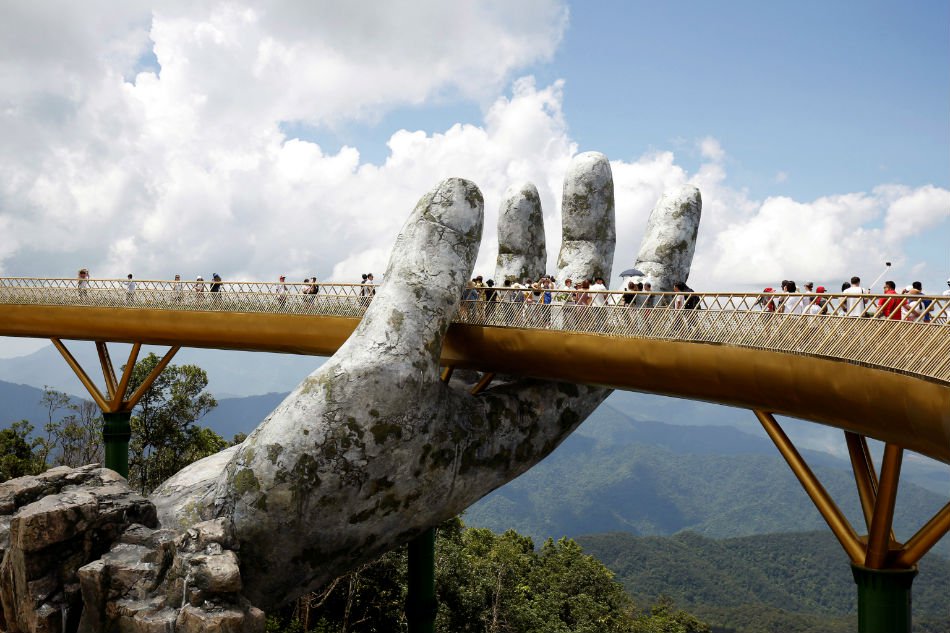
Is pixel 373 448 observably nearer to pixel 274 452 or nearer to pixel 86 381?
pixel 274 452

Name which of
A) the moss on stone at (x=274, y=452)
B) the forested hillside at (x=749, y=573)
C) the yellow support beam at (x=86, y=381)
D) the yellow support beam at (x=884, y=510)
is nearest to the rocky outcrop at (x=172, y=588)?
the moss on stone at (x=274, y=452)

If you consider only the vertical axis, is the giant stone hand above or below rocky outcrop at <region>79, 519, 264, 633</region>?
above

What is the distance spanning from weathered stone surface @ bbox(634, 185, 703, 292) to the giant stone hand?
4.89 meters

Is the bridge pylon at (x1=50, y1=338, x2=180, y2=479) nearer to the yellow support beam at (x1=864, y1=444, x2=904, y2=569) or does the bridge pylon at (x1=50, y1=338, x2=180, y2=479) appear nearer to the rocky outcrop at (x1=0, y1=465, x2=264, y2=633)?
the rocky outcrop at (x1=0, y1=465, x2=264, y2=633)

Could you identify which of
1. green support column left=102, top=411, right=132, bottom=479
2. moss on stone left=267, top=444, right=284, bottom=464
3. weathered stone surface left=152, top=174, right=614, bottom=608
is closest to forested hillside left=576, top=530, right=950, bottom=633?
green support column left=102, top=411, right=132, bottom=479

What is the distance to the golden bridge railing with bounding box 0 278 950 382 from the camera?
8602 millimetres

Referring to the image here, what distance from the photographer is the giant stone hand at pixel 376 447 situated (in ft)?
44.1

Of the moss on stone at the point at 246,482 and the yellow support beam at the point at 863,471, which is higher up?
the yellow support beam at the point at 863,471

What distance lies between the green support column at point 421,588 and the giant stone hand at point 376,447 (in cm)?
342

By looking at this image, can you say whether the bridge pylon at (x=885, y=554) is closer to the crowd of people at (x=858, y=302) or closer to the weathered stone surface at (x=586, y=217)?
the crowd of people at (x=858, y=302)

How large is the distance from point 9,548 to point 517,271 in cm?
1258

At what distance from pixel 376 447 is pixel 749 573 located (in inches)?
5447

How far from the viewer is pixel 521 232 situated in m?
20.1

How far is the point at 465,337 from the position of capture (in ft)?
50.7
